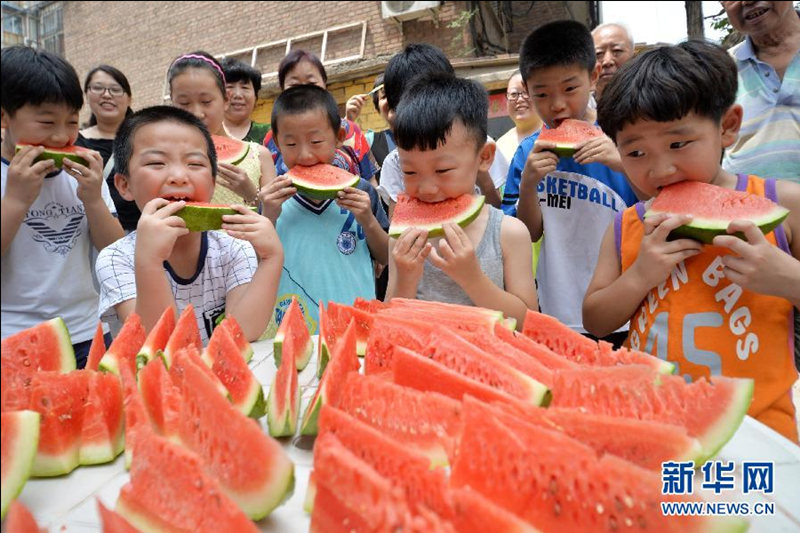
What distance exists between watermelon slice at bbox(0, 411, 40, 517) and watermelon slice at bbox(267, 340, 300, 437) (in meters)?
0.47

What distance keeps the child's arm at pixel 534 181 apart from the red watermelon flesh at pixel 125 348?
1.99 meters

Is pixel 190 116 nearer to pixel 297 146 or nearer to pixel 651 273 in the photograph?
pixel 297 146

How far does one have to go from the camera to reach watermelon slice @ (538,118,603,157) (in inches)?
103

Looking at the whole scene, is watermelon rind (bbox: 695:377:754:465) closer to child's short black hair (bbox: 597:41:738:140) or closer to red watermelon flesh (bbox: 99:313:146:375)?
child's short black hair (bbox: 597:41:738:140)

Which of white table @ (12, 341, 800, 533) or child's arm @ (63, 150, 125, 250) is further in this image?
child's arm @ (63, 150, 125, 250)

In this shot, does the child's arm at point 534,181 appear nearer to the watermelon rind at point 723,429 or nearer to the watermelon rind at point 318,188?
the watermelon rind at point 318,188

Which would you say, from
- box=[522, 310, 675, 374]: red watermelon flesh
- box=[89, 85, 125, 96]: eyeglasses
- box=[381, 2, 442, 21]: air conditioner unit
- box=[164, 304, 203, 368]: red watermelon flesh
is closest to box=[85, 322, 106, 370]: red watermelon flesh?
box=[164, 304, 203, 368]: red watermelon flesh

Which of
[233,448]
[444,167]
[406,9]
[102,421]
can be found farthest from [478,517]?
[406,9]

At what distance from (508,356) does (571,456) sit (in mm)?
428

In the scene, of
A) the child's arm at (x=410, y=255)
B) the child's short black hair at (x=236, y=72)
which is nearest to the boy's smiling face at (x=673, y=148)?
the child's arm at (x=410, y=255)

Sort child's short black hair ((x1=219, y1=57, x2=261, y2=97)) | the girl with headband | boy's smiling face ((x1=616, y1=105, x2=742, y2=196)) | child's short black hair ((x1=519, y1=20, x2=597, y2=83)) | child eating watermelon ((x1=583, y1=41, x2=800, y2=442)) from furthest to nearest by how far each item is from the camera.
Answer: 1. child's short black hair ((x1=219, y1=57, x2=261, y2=97))
2. the girl with headband
3. child's short black hair ((x1=519, y1=20, x2=597, y2=83))
4. boy's smiling face ((x1=616, y1=105, x2=742, y2=196))
5. child eating watermelon ((x1=583, y1=41, x2=800, y2=442))

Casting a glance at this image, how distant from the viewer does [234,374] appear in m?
1.43

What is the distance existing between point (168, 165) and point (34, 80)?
0.99 metres

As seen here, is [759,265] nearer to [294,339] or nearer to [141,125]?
[294,339]
